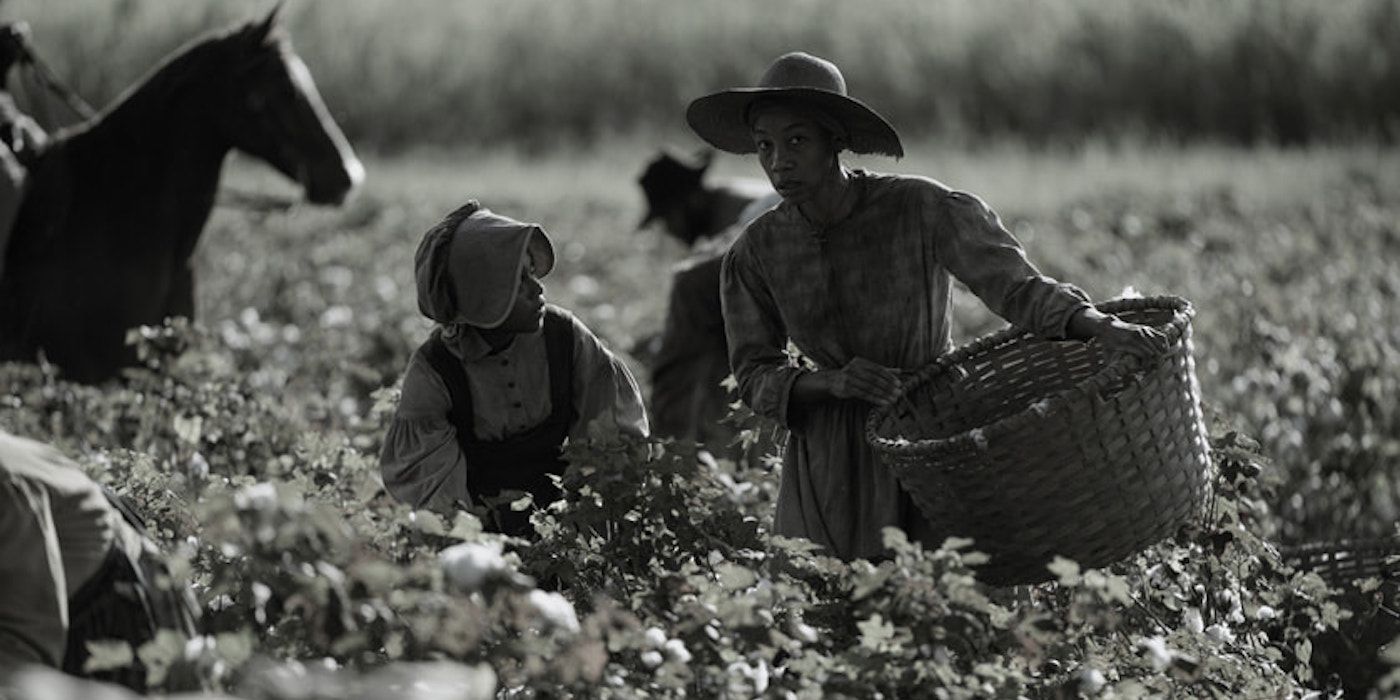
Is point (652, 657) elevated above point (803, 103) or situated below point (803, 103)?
below

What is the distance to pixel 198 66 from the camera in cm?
1034

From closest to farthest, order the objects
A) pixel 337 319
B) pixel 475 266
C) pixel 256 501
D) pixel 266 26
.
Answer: pixel 256 501 < pixel 475 266 < pixel 266 26 < pixel 337 319

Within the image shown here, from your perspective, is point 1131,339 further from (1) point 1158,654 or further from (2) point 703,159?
(2) point 703,159

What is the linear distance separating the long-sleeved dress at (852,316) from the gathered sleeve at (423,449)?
710 mm

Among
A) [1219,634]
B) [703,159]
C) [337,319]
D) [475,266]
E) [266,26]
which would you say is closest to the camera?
[1219,634]

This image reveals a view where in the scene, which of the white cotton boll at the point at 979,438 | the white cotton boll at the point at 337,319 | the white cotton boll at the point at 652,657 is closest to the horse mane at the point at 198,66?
the white cotton boll at the point at 337,319

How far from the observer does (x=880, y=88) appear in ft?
119

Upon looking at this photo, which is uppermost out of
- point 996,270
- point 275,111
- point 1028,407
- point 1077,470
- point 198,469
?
point 275,111

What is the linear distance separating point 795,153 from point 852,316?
417 millimetres

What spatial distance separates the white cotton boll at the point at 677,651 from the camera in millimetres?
4387

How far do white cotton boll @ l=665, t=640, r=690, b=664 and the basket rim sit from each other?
929 millimetres

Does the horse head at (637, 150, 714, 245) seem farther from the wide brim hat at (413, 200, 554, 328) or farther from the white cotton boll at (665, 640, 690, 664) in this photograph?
the white cotton boll at (665, 640, 690, 664)

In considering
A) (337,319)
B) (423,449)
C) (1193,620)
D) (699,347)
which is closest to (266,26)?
(337,319)

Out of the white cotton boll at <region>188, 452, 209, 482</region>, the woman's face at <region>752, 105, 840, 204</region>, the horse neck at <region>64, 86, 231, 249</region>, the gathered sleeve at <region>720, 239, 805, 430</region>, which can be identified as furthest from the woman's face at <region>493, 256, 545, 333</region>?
the horse neck at <region>64, 86, 231, 249</region>
